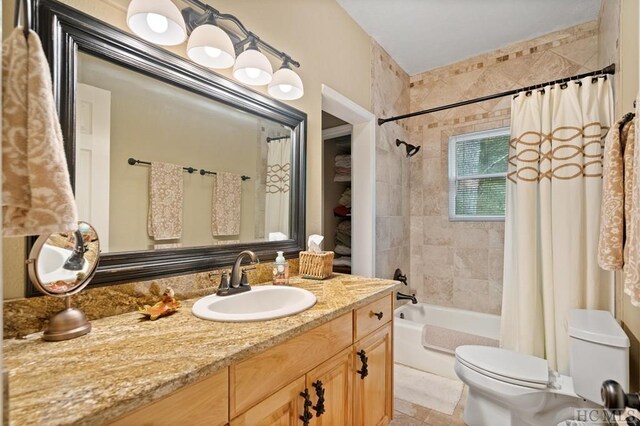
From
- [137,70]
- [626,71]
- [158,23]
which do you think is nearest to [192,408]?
[137,70]

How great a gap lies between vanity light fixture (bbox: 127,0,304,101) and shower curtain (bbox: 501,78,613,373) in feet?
5.26

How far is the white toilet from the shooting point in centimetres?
131

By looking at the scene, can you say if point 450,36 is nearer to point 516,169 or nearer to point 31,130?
point 516,169

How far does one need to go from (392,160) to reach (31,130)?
2588 millimetres

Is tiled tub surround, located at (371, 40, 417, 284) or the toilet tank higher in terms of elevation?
tiled tub surround, located at (371, 40, 417, 284)

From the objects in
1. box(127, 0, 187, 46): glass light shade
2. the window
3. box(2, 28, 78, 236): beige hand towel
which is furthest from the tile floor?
box(127, 0, 187, 46): glass light shade

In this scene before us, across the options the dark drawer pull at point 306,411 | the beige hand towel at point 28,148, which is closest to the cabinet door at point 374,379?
the dark drawer pull at point 306,411

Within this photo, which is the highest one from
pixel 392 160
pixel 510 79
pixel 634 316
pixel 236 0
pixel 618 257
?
pixel 510 79

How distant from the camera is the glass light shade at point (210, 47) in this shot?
1170 mm

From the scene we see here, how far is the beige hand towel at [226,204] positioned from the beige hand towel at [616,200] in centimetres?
160

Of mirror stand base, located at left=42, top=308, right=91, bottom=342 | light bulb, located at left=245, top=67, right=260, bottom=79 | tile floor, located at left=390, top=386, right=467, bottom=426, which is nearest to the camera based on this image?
mirror stand base, located at left=42, top=308, right=91, bottom=342

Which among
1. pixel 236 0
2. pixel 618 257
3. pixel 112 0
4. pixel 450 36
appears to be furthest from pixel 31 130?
pixel 450 36

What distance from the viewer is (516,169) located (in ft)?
6.60

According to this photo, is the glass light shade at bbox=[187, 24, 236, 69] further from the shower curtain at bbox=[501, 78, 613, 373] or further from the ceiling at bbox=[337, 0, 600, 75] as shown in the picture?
the shower curtain at bbox=[501, 78, 613, 373]
